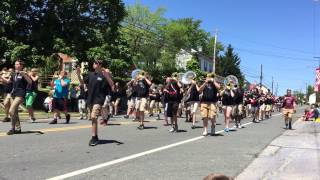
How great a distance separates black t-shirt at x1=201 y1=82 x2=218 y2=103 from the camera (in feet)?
52.5

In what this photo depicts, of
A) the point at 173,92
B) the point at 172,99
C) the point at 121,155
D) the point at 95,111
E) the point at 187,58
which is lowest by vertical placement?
the point at 121,155

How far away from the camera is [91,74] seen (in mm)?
11852

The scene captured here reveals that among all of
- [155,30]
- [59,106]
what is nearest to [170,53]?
[155,30]

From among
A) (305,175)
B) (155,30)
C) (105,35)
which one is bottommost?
(305,175)

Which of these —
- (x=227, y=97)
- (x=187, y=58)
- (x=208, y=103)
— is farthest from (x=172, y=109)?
(x=187, y=58)

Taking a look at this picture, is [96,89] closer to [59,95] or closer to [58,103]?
[58,103]

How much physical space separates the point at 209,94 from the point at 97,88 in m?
5.18

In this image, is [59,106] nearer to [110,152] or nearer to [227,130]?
[227,130]

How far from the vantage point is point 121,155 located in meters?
10.6

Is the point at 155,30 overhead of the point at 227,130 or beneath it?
overhead

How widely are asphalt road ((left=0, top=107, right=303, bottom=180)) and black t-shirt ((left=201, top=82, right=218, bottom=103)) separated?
4.38ft

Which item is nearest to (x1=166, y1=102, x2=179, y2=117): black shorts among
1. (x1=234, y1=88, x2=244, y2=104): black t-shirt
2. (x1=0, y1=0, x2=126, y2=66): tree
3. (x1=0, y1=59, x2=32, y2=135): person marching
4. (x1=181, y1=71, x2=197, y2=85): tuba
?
(x1=181, y1=71, x2=197, y2=85): tuba

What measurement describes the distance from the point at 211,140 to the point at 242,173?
5.14 meters

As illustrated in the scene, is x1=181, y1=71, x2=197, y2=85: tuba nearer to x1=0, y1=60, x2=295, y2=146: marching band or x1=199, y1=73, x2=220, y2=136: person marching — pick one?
x1=0, y1=60, x2=295, y2=146: marching band
